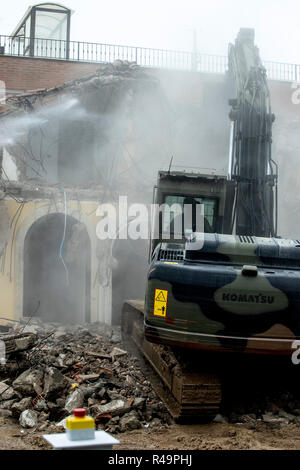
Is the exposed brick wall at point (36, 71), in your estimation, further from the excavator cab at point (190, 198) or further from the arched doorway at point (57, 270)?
the excavator cab at point (190, 198)

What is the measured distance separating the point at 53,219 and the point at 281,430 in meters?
14.0

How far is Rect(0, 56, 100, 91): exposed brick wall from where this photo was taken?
23625mm

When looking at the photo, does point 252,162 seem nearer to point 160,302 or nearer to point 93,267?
point 160,302

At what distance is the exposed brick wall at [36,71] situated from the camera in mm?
23625

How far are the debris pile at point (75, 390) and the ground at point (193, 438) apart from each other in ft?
1.01

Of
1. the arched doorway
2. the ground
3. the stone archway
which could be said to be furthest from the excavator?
the arched doorway

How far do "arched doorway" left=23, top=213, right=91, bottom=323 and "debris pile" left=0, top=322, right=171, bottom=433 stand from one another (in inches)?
348

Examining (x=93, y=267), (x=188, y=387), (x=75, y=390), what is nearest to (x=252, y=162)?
(x=188, y=387)

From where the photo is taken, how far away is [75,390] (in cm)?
809

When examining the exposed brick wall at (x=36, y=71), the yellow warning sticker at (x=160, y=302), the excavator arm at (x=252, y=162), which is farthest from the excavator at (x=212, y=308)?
the exposed brick wall at (x=36, y=71)

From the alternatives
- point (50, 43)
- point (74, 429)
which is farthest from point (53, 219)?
point (74, 429)

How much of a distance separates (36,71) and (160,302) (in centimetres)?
1840

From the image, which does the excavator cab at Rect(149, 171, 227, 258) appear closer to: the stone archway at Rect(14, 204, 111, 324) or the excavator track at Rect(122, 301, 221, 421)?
the excavator track at Rect(122, 301, 221, 421)
